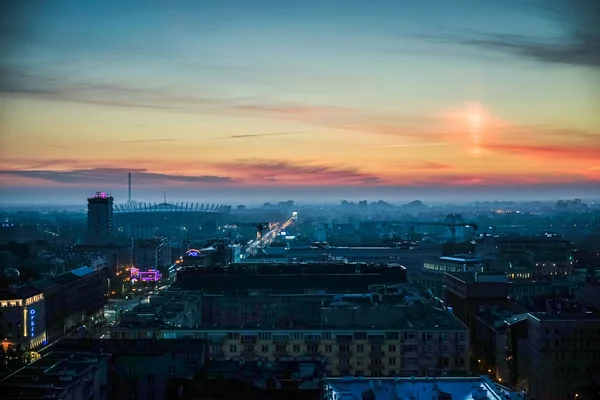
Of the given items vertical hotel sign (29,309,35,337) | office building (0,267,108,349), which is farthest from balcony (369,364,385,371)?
vertical hotel sign (29,309,35,337)

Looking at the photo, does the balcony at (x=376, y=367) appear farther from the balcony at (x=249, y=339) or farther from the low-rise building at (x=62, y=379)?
the low-rise building at (x=62, y=379)

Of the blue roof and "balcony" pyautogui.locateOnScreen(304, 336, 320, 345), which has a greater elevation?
the blue roof

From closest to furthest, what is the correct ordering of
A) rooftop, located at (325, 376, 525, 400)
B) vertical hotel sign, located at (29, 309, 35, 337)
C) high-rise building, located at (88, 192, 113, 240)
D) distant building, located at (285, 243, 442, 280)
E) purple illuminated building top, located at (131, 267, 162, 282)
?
1. rooftop, located at (325, 376, 525, 400)
2. vertical hotel sign, located at (29, 309, 35, 337)
3. purple illuminated building top, located at (131, 267, 162, 282)
4. distant building, located at (285, 243, 442, 280)
5. high-rise building, located at (88, 192, 113, 240)

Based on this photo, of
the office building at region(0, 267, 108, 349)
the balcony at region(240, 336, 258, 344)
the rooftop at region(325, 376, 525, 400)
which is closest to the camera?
the rooftop at region(325, 376, 525, 400)

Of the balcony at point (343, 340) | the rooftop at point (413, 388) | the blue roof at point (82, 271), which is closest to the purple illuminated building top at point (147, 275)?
the blue roof at point (82, 271)

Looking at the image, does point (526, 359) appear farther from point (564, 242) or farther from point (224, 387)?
point (564, 242)

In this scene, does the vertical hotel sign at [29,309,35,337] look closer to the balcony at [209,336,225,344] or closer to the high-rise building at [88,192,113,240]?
the balcony at [209,336,225,344]
